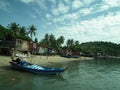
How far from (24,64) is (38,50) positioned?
4396 cm

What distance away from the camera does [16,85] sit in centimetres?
2181

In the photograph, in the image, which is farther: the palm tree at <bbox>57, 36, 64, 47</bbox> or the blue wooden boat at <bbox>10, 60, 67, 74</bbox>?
the palm tree at <bbox>57, 36, 64, 47</bbox>

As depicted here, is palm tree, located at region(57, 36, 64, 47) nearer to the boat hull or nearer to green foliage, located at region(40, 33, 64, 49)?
green foliage, located at region(40, 33, 64, 49)

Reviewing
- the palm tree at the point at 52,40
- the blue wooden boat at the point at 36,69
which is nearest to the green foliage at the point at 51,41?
the palm tree at the point at 52,40

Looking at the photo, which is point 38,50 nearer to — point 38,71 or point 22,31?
point 22,31

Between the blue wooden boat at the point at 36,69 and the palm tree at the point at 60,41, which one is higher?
the palm tree at the point at 60,41

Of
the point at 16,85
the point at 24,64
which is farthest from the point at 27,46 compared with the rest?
the point at 16,85

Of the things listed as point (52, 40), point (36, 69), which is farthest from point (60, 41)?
point (36, 69)

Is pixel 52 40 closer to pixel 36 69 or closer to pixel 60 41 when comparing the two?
pixel 60 41

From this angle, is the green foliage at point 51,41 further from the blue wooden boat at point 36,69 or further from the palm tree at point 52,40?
the blue wooden boat at point 36,69

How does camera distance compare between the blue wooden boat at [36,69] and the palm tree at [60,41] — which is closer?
the blue wooden boat at [36,69]

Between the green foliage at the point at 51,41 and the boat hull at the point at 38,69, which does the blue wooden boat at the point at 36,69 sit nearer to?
the boat hull at the point at 38,69

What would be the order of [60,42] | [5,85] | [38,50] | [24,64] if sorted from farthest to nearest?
1. [60,42]
2. [38,50]
3. [24,64]
4. [5,85]

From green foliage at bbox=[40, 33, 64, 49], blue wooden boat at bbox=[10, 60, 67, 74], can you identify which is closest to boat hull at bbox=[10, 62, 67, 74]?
blue wooden boat at bbox=[10, 60, 67, 74]
